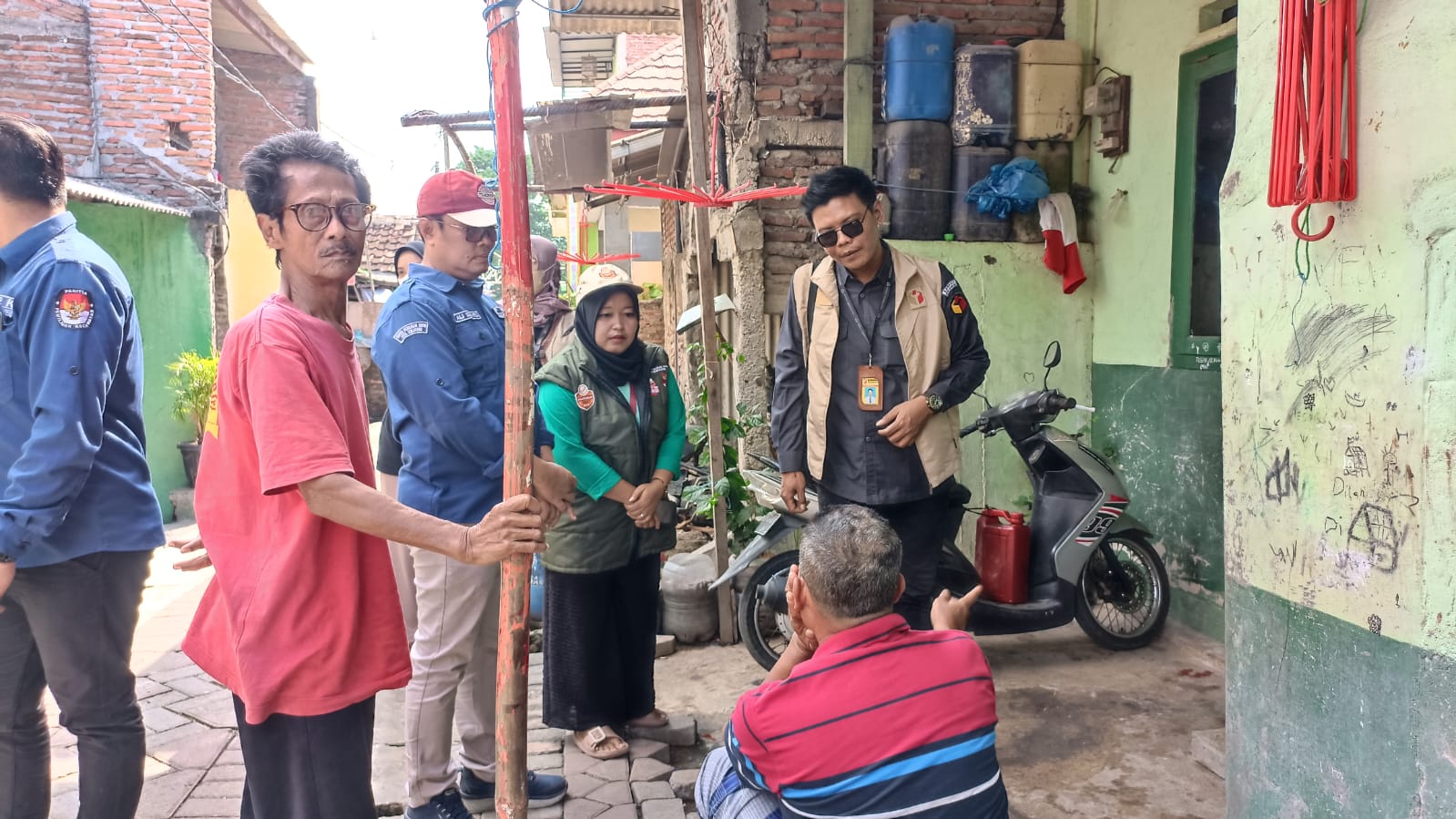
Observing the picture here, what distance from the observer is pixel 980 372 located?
3.53m

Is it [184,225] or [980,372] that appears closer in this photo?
[980,372]

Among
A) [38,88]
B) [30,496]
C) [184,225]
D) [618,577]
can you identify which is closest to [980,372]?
[618,577]

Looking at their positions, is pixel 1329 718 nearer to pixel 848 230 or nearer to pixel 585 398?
pixel 848 230

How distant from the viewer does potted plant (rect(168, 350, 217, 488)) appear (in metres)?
8.84

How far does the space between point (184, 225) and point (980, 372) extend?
9.09 m

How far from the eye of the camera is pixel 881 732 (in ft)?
5.91

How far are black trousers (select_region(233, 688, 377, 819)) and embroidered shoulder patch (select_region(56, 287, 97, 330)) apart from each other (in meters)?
1.07

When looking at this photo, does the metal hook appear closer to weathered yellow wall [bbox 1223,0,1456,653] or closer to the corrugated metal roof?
weathered yellow wall [bbox 1223,0,1456,653]

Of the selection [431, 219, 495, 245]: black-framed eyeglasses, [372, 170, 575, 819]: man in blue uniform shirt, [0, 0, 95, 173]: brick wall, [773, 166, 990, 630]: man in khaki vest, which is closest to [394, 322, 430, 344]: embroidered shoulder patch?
[372, 170, 575, 819]: man in blue uniform shirt

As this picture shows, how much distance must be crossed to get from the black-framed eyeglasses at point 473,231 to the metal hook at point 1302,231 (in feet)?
7.27

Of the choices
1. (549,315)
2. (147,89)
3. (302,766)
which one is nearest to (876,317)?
(302,766)

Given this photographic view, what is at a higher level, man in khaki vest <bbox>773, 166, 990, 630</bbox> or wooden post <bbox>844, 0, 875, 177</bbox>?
wooden post <bbox>844, 0, 875, 177</bbox>

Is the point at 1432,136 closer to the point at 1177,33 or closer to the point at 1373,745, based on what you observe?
the point at 1373,745

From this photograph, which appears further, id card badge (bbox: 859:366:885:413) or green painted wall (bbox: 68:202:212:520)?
green painted wall (bbox: 68:202:212:520)
